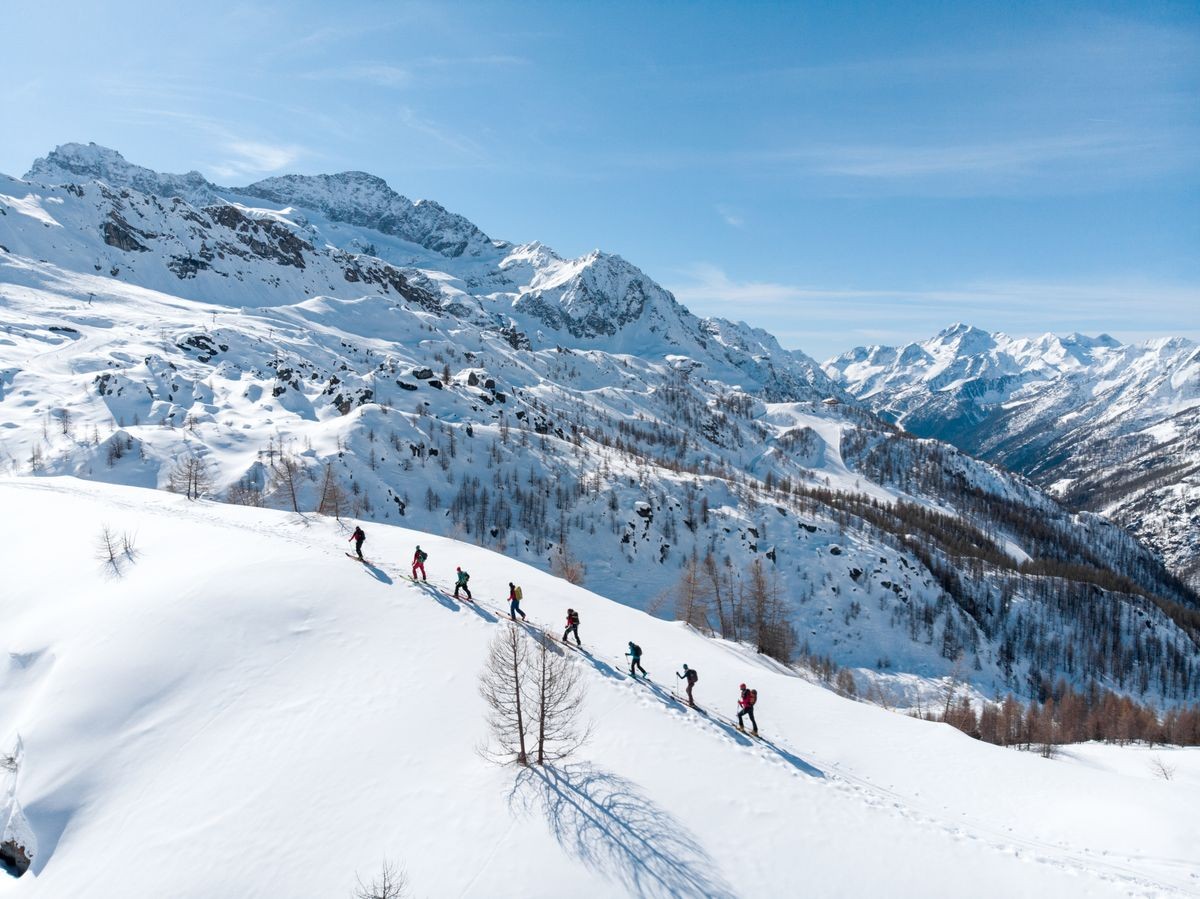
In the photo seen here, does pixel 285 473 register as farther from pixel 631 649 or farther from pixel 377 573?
pixel 631 649

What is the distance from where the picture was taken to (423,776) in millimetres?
19578

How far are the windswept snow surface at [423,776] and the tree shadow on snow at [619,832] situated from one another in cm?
9

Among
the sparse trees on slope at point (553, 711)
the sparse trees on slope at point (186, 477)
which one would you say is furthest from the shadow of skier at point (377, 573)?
the sparse trees on slope at point (186, 477)

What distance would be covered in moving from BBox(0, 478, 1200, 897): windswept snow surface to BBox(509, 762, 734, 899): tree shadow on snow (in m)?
0.09

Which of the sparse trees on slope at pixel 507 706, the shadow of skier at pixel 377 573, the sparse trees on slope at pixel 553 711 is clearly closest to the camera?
the sparse trees on slope at pixel 507 706

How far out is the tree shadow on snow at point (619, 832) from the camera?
16562 mm

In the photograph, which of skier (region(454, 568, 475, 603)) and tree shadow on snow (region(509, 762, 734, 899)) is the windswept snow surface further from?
skier (region(454, 568, 475, 603))

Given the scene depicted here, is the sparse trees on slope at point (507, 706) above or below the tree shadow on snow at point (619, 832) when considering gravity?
above

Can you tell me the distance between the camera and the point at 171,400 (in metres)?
131

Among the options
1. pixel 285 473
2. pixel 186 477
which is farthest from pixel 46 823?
pixel 285 473

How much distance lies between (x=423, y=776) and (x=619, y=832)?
706 centimetres

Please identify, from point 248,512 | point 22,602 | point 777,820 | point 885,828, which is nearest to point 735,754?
point 777,820

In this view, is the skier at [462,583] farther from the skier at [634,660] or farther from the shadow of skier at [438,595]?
the skier at [634,660]

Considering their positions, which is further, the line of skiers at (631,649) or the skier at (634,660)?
the skier at (634,660)
